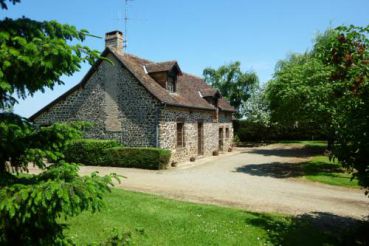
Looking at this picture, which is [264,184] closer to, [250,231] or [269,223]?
[269,223]

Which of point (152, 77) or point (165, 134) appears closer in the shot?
point (165, 134)

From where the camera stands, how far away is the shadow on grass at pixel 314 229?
6828mm

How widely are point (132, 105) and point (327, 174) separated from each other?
11520 mm

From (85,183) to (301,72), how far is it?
16.8 meters

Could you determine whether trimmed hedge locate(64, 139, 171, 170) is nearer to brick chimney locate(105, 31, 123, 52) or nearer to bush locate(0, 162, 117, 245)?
brick chimney locate(105, 31, 123, 52)

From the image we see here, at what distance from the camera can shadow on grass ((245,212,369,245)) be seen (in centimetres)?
683

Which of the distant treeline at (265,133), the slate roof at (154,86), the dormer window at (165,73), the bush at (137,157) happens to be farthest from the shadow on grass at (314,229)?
the distant treeline at (265,133)

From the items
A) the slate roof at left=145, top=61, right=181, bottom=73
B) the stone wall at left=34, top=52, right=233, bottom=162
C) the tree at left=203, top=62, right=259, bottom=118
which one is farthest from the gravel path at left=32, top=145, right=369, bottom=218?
the tree at left=203, top=62, right=259, bottom=118

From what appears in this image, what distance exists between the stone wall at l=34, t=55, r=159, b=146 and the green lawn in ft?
28.8

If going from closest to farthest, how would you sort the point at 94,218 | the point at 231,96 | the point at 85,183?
1. the point at 85,183
2. the point at 94,218
3. the point at 231,96

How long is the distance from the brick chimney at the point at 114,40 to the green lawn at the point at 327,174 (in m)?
13.8

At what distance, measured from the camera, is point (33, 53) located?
300 centimetres

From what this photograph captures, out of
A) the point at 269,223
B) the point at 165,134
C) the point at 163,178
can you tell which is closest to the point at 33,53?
the point at 269,223

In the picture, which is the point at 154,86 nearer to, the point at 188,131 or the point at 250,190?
the point at 188,131
